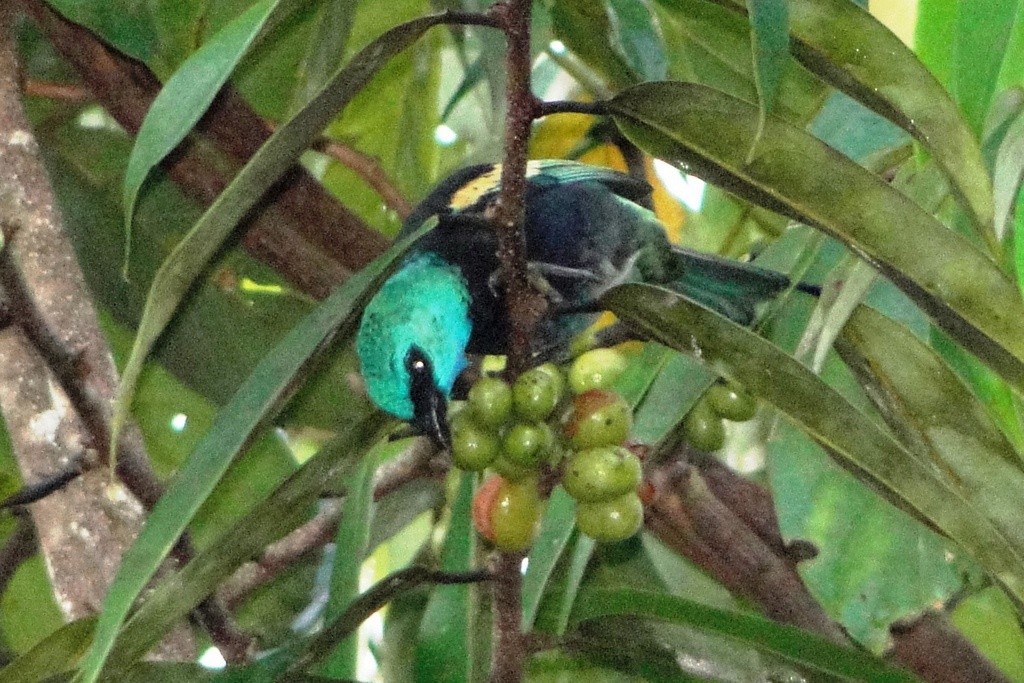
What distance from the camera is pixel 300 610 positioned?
222 centimetres

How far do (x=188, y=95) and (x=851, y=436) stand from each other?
0.68 metres

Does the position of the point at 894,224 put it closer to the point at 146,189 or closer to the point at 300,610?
the point at 300,610

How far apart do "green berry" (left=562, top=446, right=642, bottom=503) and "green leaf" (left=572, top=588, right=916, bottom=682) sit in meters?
0.25

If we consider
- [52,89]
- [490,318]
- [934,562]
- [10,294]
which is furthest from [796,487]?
[52,89]

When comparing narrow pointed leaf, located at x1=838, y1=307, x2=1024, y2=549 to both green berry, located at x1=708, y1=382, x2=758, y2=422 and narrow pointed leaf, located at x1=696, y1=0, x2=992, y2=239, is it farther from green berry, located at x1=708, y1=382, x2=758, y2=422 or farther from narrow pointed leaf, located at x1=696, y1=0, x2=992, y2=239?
narrow pointed leaf, located at x1=696, y1=0, x2=992, y2=239

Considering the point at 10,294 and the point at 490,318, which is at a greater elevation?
the point at 10,294

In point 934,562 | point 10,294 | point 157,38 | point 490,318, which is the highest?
point 157,38

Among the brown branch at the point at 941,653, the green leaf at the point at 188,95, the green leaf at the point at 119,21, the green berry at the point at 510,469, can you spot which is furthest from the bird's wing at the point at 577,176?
the green leaf at the point at 188,95

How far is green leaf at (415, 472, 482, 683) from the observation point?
156cm

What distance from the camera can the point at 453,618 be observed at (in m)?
1.60

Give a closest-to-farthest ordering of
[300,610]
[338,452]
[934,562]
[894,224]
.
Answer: [894,224], [338,452], [934,562], [300,610]

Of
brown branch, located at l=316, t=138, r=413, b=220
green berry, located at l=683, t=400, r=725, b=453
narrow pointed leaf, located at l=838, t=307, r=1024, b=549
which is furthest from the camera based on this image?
brown branch, located at l=316, t=138, r=413, b=220

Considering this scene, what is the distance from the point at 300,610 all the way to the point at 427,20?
129 cm

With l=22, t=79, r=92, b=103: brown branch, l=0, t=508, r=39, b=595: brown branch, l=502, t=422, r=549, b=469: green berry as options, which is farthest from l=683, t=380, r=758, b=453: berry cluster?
l=22, t=79, r=92, b=103: brown branch
